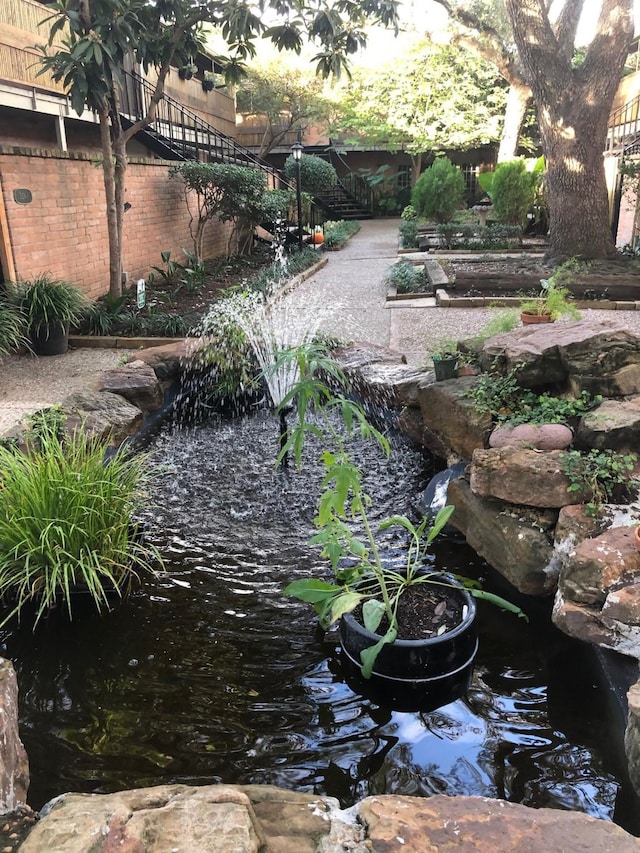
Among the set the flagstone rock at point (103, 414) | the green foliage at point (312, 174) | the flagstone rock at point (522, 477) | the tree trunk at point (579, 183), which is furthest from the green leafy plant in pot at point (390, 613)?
the green foliage at point (312, 174)

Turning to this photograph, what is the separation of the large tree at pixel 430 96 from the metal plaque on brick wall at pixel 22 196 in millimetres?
17182

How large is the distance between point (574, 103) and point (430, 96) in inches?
514

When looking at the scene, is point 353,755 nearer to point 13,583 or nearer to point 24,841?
point 24,841

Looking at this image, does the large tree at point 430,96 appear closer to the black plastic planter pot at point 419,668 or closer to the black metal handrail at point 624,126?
the black metal handrail at point 624,126

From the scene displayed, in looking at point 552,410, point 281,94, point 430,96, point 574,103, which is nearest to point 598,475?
point 552,410

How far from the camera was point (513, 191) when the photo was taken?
15148 millimetres

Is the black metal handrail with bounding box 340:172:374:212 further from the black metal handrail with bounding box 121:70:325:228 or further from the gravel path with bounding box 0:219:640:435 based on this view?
the gravel path with bounding box 0:219:640:435

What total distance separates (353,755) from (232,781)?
0.42m

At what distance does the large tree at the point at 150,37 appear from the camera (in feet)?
20.7

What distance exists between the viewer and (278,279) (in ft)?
36.8

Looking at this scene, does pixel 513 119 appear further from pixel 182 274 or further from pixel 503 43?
pixel 182 274

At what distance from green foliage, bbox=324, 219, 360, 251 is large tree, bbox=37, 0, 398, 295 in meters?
8.56

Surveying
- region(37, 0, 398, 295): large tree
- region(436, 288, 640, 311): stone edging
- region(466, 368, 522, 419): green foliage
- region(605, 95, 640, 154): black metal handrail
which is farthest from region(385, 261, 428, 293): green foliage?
region(605, 95, 640, 154): black metal handrail

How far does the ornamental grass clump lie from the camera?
2.91 metres
